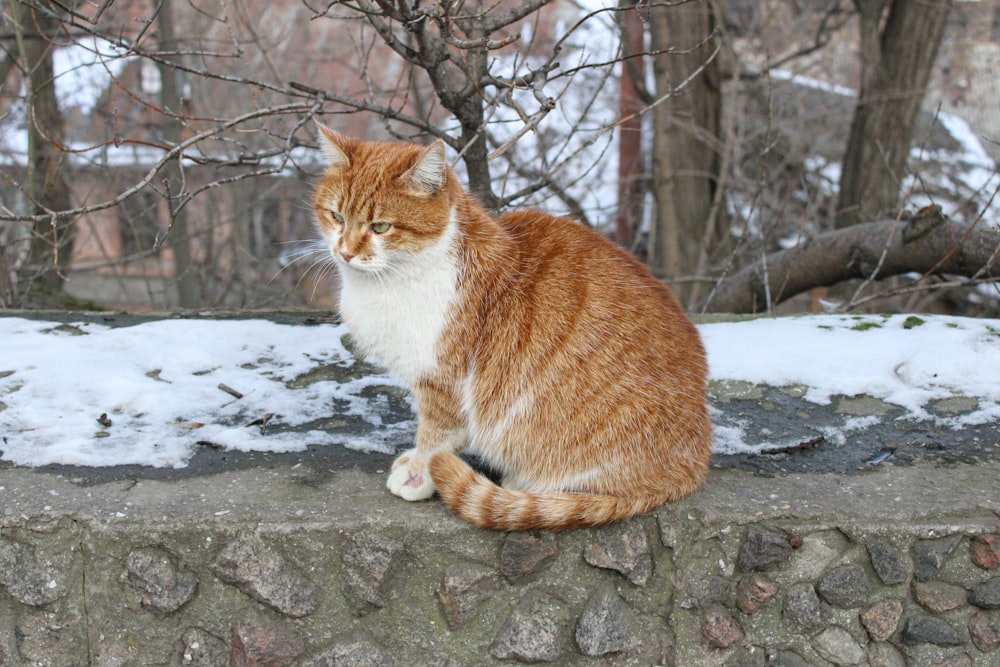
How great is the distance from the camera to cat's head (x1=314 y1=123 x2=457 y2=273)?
2299 millimetres

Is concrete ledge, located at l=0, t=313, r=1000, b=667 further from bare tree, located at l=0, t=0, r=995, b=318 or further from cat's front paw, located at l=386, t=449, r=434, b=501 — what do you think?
bare tree, located at l=0, t=0, r=995, b=318

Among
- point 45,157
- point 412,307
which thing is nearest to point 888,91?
point 412,307

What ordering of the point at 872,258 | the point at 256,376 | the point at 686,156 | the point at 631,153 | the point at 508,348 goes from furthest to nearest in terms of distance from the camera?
the point at 631,153, the point at 686,156, the point at 872,258, the point at 256,376, the point at 508,348

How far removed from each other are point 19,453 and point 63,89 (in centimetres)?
613

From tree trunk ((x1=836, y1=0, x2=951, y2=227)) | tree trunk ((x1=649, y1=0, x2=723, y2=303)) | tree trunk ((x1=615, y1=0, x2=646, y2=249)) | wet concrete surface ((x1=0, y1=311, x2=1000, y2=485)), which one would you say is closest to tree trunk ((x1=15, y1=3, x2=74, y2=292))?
wet concrete surface ((x1=0, y1=311, x2=1000, y2=485))

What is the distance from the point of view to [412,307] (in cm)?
235

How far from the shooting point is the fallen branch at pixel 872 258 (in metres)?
4.41

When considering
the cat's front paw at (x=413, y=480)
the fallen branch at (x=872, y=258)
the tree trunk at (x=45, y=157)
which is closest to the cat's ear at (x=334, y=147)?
the cat's front paw at (x=413, y=480)

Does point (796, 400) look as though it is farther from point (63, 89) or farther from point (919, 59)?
point (63, 89)

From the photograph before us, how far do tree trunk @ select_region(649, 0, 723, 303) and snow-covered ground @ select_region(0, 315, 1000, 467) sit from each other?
3.00 meters

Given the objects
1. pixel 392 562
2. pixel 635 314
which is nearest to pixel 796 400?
pixel 635 314

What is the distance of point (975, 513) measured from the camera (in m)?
2.31

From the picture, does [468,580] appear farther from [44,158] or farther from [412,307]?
[44,158]

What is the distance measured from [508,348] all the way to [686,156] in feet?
15.9
